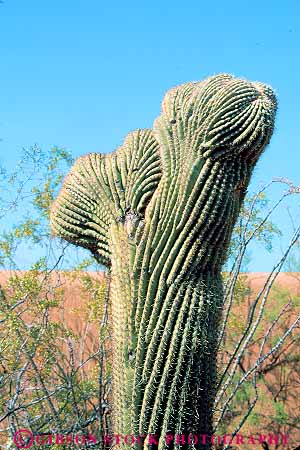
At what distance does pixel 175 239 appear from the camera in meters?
2.38

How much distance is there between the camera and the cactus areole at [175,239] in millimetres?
2324

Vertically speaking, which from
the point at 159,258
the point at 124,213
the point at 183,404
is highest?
the point at 124,213

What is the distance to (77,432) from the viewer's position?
14.4ft

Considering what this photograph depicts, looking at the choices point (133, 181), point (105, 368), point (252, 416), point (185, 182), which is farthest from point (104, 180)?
point (252, 416)

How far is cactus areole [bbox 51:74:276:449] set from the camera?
2.32 meters

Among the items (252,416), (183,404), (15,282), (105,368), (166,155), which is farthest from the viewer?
(252,416)

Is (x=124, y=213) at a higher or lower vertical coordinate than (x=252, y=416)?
higher

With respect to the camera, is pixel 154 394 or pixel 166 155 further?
pixel 166 155

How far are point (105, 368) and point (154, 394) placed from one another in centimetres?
275

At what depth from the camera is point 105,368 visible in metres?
5.00

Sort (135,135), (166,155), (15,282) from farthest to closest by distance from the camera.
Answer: (15,282) < (135,135) < (166,155)

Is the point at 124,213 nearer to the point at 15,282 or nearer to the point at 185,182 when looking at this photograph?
the point at 185,182

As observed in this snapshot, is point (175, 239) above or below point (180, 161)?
below

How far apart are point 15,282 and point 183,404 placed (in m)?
2.23
